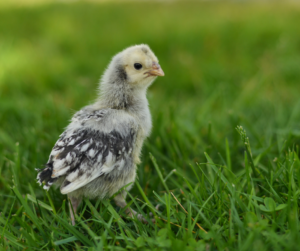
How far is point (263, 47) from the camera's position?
260 inches

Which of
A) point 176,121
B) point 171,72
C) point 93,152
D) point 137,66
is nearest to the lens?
point 93,152

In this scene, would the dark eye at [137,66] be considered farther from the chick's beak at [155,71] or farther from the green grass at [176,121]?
the green grass at [176,121]

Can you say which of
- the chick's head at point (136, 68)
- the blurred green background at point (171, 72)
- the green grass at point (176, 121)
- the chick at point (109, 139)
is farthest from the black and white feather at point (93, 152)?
the blurred green background at point (171, 72)

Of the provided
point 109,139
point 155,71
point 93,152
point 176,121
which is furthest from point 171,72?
point 93,152

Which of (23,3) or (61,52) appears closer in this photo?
(61,52)

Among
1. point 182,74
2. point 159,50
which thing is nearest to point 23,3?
point 159,50

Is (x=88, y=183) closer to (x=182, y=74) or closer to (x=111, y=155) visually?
(x=111, y=155)

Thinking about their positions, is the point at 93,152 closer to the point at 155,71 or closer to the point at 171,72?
the point at 155,71

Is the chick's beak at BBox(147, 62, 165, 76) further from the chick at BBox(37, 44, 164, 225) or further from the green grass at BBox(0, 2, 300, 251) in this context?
the green grass at BBox(0, 2, 300, 251)

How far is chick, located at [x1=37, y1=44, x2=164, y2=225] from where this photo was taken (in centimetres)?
218

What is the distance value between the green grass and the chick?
17 cm

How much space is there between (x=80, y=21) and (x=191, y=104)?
5.09m

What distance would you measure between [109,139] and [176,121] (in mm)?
1405

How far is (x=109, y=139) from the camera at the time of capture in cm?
230
